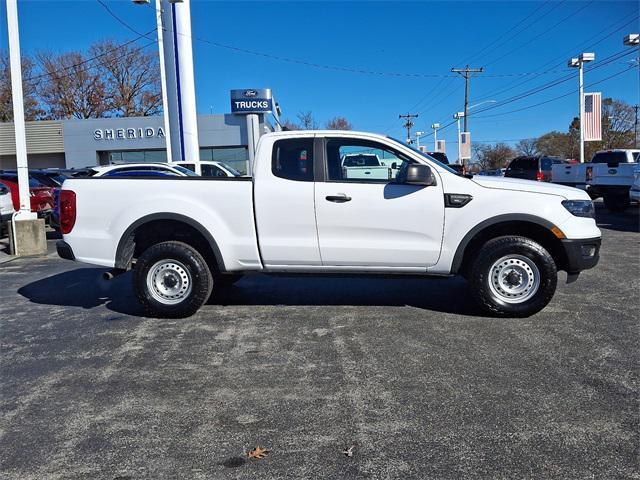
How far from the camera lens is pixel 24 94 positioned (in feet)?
186

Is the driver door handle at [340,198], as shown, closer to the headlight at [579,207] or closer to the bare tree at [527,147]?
the headlight at [579,207]

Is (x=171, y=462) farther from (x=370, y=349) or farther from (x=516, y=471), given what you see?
(x=370, y=349)

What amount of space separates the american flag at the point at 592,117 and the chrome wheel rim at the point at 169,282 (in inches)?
1115

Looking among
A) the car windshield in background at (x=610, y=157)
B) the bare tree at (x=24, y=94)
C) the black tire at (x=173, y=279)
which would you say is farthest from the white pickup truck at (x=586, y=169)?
the bare tree at (x=24, y=94)

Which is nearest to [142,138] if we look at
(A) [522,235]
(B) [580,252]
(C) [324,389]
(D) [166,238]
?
(D) [166,238]

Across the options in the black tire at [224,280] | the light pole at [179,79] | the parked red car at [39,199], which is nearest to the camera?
the black tire at [224,280]

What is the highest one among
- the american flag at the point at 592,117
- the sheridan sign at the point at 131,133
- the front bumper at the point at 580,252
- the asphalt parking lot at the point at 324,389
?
the sheridan sign at the point at 131,133

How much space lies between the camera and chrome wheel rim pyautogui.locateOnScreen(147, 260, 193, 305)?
5.86 meters

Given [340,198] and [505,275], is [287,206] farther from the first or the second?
[505,275]

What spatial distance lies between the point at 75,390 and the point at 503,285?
13.7ft

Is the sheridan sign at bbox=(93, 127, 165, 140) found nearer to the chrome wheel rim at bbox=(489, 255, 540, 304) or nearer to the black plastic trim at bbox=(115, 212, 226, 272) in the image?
the black plastic trim at bbox=(115, 212, 226, 272)

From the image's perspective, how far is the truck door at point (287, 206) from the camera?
563cm

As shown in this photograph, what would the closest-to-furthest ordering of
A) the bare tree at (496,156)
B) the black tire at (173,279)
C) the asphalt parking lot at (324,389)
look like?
the asphalt parking lot at (324,389) → the black tire at (173,279) → the bare tree at (496,156)

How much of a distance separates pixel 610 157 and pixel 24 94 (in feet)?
188
